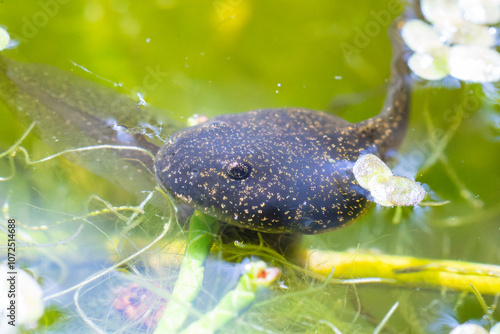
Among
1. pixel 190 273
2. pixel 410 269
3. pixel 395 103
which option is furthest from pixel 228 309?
pixel 395 103

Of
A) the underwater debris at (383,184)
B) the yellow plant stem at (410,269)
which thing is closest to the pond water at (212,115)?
the yellow plant stem at (410,269)

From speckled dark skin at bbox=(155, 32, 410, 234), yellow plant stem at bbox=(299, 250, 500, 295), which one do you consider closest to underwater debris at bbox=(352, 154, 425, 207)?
speckled dark skin at bbox=(155, 32, 410, 234)

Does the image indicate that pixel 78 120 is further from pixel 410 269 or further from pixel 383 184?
pixel 410 269

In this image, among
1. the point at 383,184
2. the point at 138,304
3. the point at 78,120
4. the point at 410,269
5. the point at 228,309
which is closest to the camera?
the point at 228,309

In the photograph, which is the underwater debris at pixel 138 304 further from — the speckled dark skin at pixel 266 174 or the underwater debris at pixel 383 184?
the underwater debris at pixel 383 184

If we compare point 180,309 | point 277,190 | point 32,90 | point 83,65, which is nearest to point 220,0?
point 83,65

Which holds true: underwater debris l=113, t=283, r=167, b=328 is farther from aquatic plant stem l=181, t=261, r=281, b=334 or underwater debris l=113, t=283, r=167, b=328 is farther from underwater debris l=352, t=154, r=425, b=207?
underwater debris l=352, t=154, r=425, b=207

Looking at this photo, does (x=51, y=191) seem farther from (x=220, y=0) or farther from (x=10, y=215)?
(x=220, y=0)

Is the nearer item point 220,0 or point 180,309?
point 180,309
